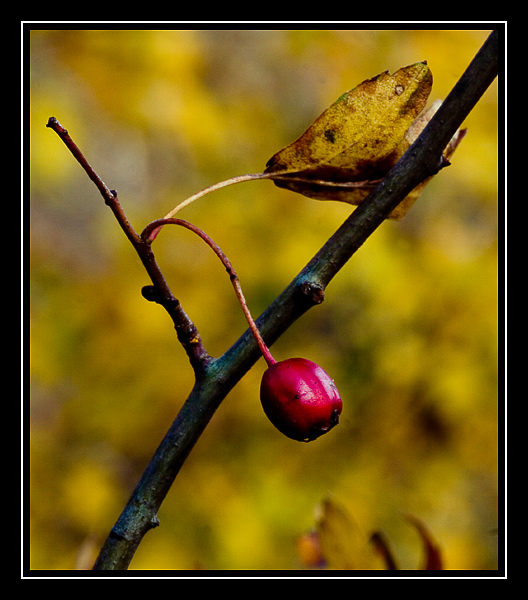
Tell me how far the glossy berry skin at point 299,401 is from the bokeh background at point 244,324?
4.78 ft

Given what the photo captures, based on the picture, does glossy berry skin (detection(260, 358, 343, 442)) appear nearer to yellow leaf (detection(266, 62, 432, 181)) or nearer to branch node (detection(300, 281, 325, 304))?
branch node (detection(300, 281, 325, 304))

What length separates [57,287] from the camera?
225 cm

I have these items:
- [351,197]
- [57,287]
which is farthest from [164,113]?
[351,197]

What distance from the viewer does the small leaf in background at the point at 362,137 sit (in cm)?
57

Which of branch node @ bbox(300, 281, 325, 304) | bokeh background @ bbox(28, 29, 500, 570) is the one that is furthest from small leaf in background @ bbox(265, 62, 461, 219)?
bokeh background @ bbox(28, 29, 500, 570)

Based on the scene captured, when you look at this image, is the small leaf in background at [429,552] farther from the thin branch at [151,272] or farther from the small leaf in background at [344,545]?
the thin branch at [151,272]

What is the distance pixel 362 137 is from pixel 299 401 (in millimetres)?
253

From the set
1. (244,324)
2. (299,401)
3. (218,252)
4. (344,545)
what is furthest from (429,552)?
(244,324)

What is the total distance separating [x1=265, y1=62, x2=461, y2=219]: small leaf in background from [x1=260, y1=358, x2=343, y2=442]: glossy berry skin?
20cm

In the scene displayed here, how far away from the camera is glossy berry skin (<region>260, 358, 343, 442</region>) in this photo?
0.53 meters

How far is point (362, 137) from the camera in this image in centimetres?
58

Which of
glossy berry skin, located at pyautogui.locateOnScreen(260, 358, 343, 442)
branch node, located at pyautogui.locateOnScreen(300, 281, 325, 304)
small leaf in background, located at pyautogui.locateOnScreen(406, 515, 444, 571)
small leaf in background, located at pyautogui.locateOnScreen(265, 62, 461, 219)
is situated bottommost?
small leaf in background, located at pyautogui.locateOnScreen(406, 515, 444, 571)

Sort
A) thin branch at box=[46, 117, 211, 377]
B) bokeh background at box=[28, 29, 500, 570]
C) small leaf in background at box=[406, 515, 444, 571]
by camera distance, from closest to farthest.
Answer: thin branch at box=[46, 117, 211, 377] < small leaf in background at box=[406, 515, 444, 571] < bokeh background at box=[28, 29, 500, 570]

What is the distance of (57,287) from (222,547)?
3.56 ft
